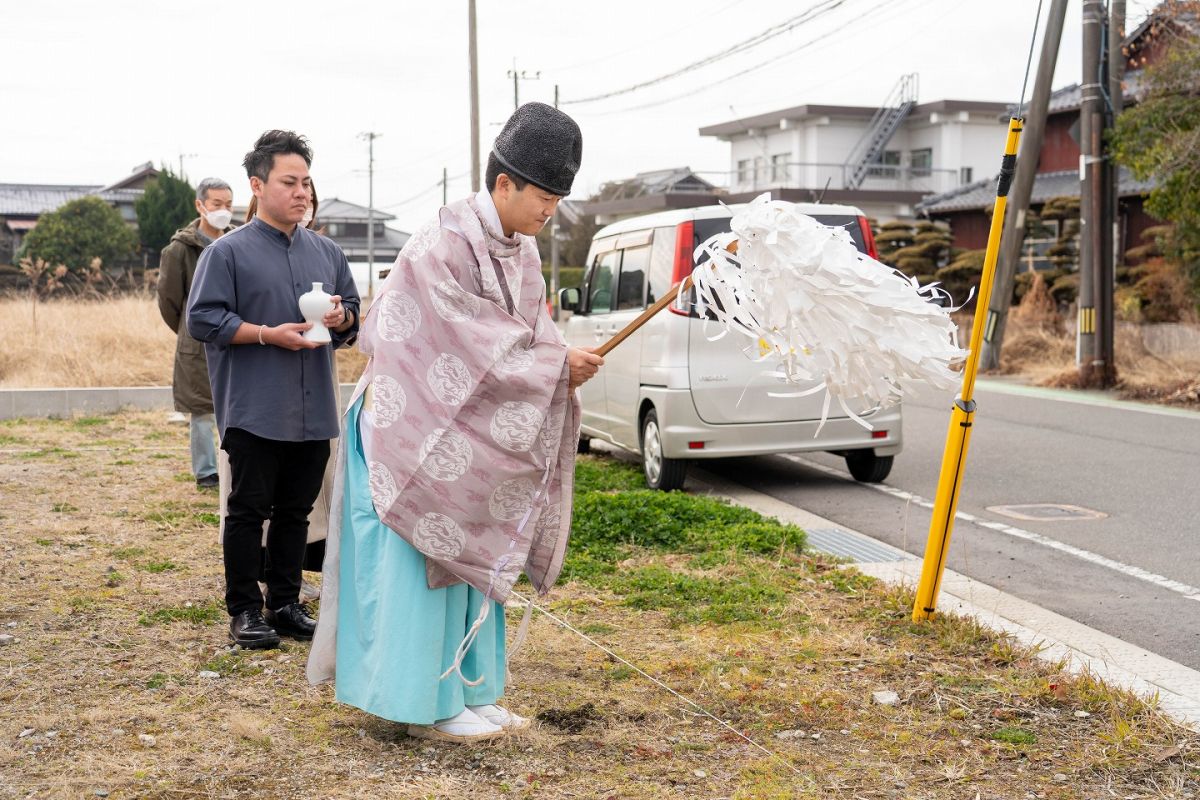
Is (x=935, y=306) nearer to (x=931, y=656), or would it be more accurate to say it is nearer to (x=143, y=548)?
(x=931, y=656)

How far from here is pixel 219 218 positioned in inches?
271

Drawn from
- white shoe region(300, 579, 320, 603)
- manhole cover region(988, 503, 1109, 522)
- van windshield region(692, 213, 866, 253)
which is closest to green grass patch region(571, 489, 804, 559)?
white shoe region(300, 579, 320, 603)

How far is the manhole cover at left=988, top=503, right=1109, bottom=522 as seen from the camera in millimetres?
7820

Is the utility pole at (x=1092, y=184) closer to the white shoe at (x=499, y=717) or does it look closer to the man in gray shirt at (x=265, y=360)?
the man in gray shirt at (x=265, y=360)

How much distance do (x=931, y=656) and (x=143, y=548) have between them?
4.18 metres

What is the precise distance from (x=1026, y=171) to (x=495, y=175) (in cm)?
1529

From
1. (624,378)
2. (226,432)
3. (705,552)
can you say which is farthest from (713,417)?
(226,432)

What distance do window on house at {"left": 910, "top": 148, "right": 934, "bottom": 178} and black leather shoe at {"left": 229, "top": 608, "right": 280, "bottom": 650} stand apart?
146ft

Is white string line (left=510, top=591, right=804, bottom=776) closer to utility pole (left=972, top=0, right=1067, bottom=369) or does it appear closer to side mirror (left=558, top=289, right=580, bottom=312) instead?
side mirror (left=558, top=289, right=580, bottom=312)

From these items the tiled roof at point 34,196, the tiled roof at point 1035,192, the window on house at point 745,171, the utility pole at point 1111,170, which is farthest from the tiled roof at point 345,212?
the utility pole at point 1111,170

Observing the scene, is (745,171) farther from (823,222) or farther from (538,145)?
(538,145)

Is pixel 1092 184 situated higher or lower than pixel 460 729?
higher

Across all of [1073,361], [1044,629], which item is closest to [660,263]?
[1044,629]

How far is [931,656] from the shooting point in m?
4.53
